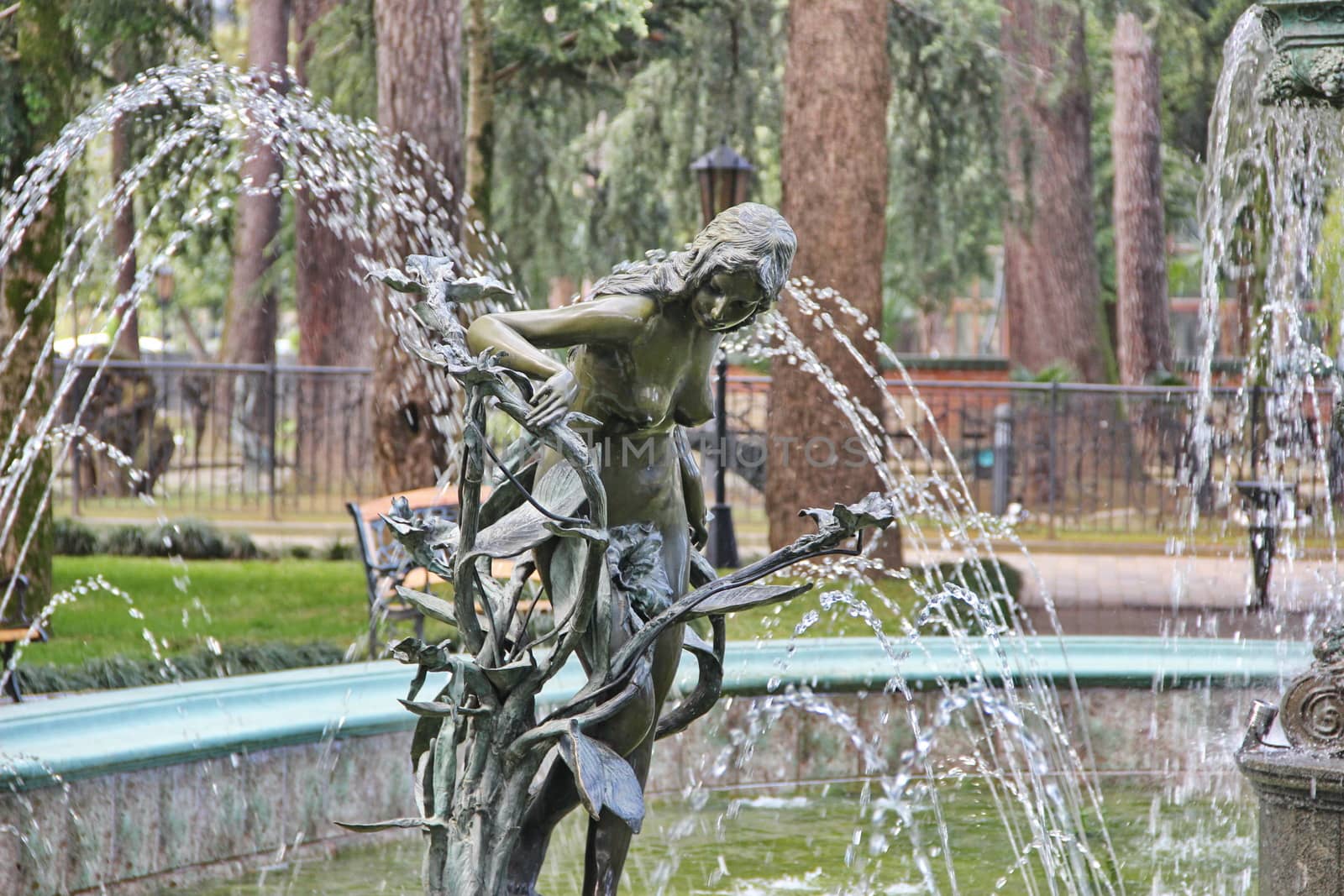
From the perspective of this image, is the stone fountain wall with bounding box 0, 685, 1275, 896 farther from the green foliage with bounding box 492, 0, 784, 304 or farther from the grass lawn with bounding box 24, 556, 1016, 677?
the green foliage with bounding box 492, 0, 784, 304

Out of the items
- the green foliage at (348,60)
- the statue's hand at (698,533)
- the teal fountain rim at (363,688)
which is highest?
the green foliage at (348,60)

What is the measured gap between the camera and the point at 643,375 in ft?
11.7

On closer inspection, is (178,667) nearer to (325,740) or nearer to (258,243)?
(325,740)

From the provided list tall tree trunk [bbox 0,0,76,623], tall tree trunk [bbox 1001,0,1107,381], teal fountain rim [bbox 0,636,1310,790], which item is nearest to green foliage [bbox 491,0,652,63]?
tall tree trunk [bbox 0,0,76,623]

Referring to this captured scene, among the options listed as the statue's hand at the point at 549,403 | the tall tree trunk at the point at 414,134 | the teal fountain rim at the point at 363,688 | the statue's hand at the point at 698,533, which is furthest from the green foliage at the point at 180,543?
the statue's hand at the point at 549,403

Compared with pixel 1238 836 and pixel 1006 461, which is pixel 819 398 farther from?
pixel 1006 461

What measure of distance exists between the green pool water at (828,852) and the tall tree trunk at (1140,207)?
15.8m

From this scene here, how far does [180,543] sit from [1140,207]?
A: 13208 millimetres

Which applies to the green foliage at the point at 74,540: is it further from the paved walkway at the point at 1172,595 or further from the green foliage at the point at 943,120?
the green foliage at the point at 943,120

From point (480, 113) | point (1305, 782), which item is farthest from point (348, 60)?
point (1305, 782)

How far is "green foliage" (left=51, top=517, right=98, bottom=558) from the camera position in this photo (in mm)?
Result: 13422

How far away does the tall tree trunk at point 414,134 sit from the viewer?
10867 mm

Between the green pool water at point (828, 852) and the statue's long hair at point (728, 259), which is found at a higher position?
the statue's long hair at point (728, 259)

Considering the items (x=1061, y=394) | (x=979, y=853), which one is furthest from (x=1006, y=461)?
(x=979, y=853)
